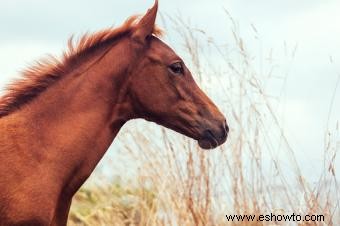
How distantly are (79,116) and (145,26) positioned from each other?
27.0 inches

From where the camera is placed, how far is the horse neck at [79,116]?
4.57 m

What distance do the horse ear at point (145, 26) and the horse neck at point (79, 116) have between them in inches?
4.4

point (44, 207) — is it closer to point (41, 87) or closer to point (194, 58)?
point (41, 87)

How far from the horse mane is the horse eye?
10.2 inches

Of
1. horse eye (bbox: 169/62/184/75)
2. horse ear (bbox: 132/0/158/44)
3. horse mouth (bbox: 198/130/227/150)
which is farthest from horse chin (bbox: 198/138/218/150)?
horse ear (bbox: 132/0/158/44)

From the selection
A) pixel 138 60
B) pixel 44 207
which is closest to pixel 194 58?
pixel 138 60

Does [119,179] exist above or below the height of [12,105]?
below

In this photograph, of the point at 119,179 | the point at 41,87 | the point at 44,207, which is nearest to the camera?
the point at 44,207

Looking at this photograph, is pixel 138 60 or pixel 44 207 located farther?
pixel 138 60

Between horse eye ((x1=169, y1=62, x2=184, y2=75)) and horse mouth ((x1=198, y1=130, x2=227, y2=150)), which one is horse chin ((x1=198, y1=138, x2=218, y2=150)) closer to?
horse mouth ((x1=198, y1=130, x2=227, y2=150))

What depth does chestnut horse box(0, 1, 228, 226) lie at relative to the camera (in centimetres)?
444

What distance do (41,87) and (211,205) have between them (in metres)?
2.44

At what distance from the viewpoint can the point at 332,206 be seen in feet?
20.7

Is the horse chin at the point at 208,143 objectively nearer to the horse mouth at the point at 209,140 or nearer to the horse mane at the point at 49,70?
the horse mouth at the point at 209,140
